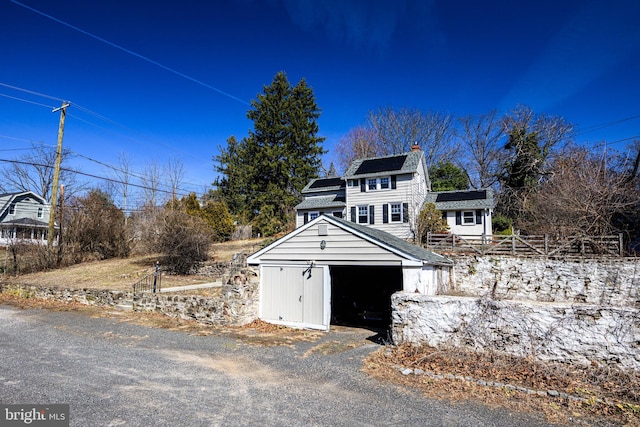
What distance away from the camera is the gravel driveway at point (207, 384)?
215 inches

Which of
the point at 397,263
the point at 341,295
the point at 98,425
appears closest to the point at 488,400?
the point at 397,263

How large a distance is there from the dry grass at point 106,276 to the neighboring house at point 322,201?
8.52m

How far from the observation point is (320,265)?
1220 cm

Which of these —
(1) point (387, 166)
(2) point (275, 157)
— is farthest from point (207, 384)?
(2) point (275, 157)

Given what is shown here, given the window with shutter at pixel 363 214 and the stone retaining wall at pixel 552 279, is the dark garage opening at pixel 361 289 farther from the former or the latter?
the window with shutter at pixel 363 214

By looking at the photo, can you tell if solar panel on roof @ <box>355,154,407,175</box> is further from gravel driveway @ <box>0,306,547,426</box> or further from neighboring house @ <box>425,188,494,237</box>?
gravel driveway @ <box>0,306,547,426</box>

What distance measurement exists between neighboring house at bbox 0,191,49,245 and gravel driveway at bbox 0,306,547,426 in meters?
36.6

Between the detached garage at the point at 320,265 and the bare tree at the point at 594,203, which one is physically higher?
the bare tree at the point at 594,203

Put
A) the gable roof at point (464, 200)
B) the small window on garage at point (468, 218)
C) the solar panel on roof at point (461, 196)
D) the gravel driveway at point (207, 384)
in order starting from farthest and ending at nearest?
the solar panel on roof at point (461, 196)
the small window on garage at point (468, 218)
the gable roof at point (464, 200)
the gravel driveway at point (207, 384)

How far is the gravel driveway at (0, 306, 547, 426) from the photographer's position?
17.9 ft

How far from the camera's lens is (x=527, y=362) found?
7.36m

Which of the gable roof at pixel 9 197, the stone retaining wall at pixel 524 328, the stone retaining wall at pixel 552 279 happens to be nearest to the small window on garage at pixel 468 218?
the stone retaining wall at pixel 552 279

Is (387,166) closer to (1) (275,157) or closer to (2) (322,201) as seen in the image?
(2) (322,201)

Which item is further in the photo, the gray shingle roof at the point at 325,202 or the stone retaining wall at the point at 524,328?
the gray shingle roof at the point at 325,202
